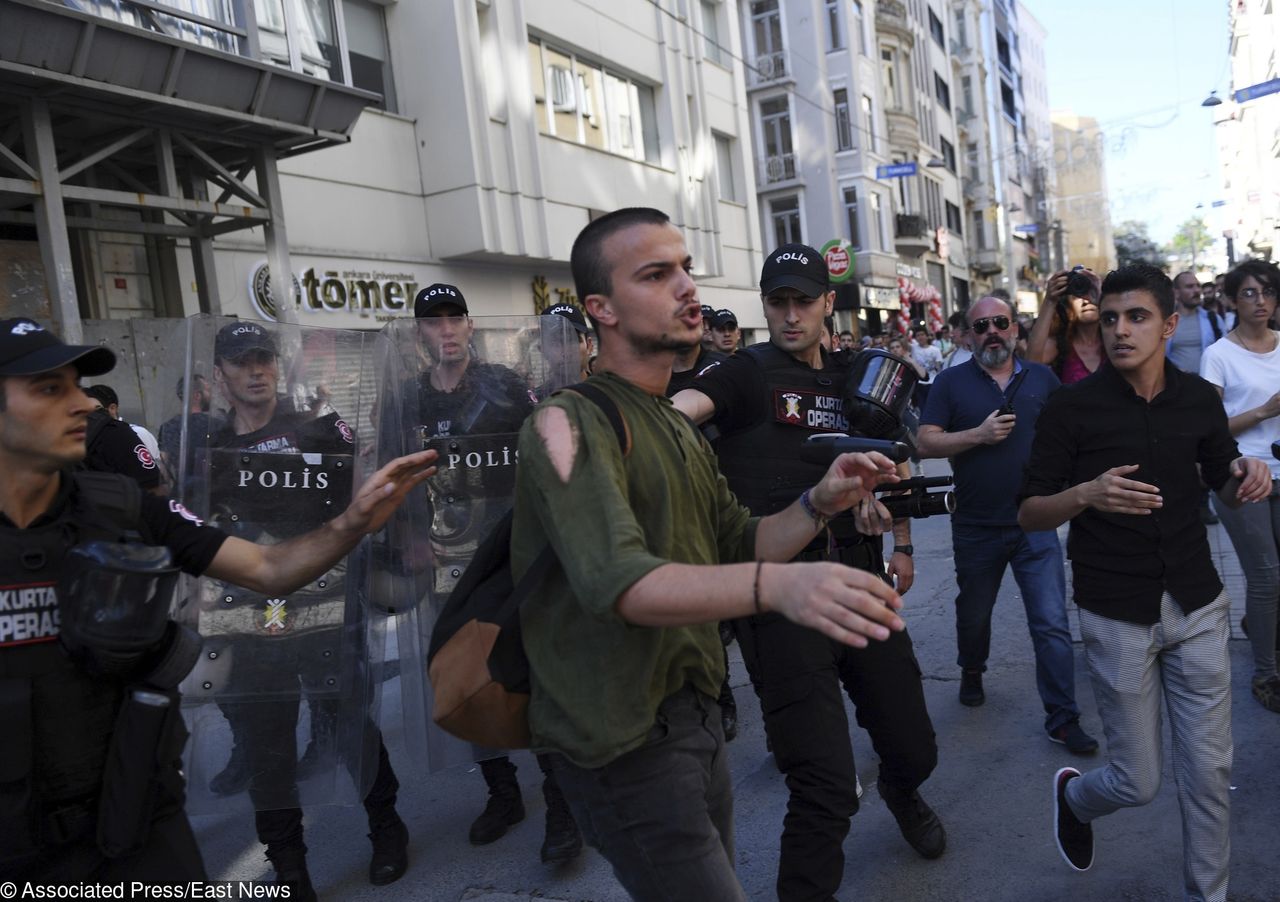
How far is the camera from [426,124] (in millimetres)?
13727

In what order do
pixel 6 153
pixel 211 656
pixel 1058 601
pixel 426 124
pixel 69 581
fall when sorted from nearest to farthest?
pixel 69 581 → pixel 211 656 → pixel 1058 601 → pixel 6 153 → pixel 426 124

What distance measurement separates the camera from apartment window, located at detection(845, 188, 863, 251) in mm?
32250

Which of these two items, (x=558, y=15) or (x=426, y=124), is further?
(x=558, y=15)

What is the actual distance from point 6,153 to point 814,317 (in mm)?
6681

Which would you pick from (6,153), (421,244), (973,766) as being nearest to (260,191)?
(6,153)

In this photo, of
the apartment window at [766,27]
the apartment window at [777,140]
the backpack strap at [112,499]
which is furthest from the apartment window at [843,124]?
the backpack strap at [112,499]

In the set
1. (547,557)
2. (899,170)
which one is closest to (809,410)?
(547,557)

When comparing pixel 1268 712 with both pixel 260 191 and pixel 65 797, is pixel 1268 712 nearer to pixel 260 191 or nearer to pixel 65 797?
pixel 65 797

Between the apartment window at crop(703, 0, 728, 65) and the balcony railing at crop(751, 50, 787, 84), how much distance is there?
404 inches

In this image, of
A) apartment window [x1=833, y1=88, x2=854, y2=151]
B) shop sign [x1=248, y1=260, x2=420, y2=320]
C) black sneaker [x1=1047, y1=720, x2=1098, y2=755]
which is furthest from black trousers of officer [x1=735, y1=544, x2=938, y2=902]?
apartment window [x1=833, y1=88, x2=854, y2=151]

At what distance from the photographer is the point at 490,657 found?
Result: 204 cm

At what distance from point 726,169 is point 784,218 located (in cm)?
1112

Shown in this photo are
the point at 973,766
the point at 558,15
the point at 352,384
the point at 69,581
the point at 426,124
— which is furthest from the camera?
the point at 558,15

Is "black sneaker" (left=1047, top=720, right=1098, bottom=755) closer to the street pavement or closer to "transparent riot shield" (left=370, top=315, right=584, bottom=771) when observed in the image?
the street pavement
